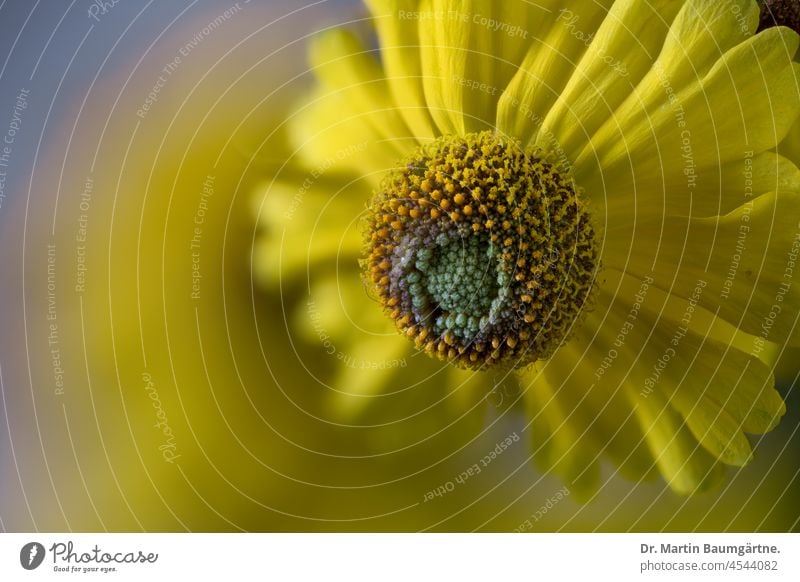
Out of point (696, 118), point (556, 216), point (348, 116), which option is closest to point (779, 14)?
point (696, 118)

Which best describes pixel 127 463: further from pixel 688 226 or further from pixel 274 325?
pixel 688 226

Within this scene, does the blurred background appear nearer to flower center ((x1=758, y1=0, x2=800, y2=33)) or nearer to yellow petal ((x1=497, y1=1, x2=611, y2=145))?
yellow petal ((x1=497, y1=1, x2=611, y2=145))

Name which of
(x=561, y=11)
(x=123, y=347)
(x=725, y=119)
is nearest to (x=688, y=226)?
(x=725, y=119)
